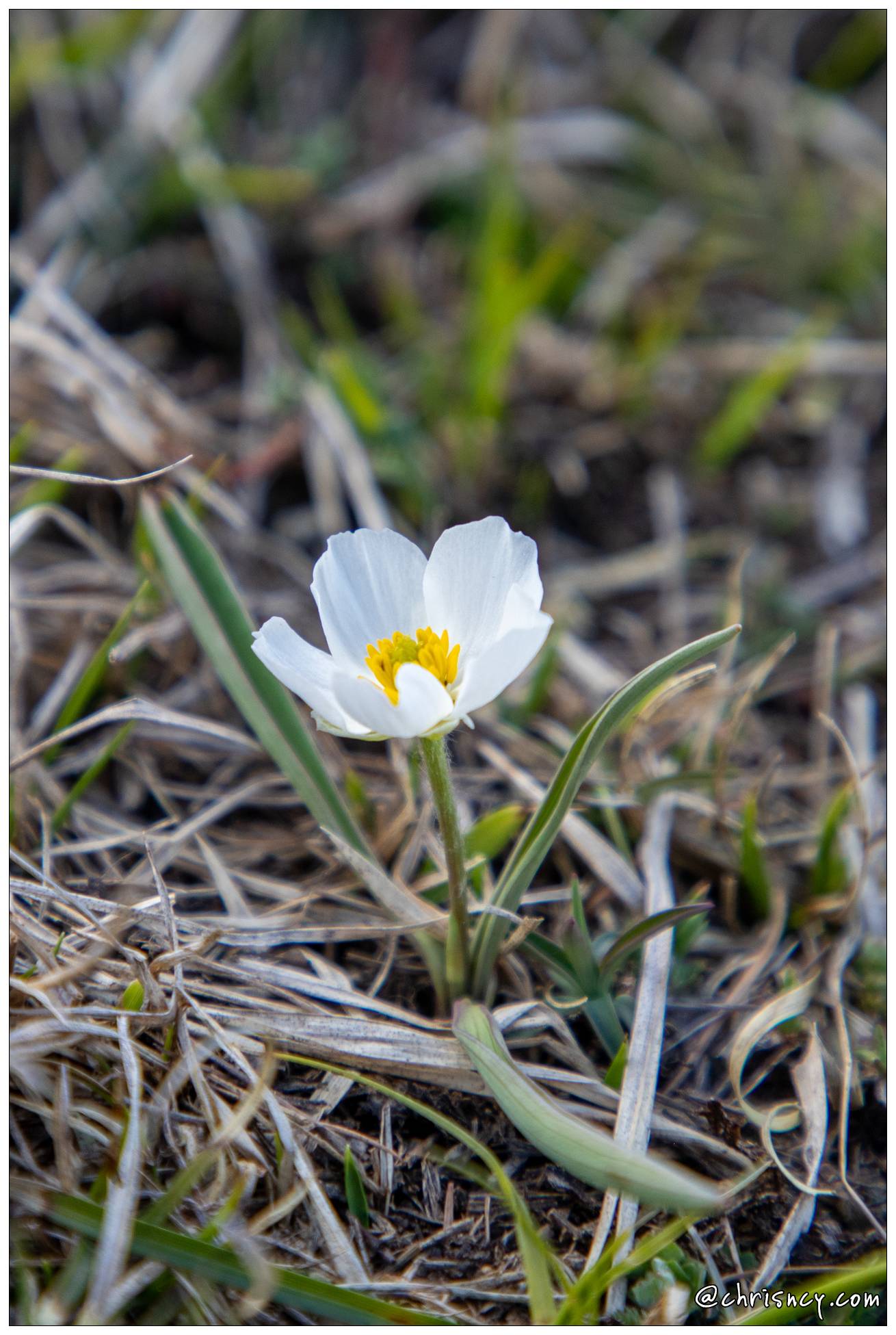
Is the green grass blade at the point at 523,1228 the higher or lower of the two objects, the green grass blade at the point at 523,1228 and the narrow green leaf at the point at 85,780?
the lower

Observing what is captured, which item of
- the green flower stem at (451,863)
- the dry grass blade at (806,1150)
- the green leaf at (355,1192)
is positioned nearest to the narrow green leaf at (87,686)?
the green flower stem at (451,863)

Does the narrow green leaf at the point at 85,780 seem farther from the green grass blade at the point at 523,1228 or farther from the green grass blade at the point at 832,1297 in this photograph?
the green grass blade at the point at 832,1297

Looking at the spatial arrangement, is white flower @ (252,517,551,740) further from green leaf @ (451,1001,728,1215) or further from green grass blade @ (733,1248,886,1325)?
green grass blade @ (733,1248,886,1325)

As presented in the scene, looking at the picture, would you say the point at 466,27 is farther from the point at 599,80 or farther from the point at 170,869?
the point at 170,869

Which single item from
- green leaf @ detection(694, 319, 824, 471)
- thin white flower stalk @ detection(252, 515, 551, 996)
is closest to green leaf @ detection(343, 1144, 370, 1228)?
thin white flower stalk @ detection(252, 515, 551, 996)

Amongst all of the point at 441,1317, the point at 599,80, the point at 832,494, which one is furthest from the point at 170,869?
the point at 599,80

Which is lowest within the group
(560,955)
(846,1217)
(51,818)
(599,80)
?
(846,1217)
